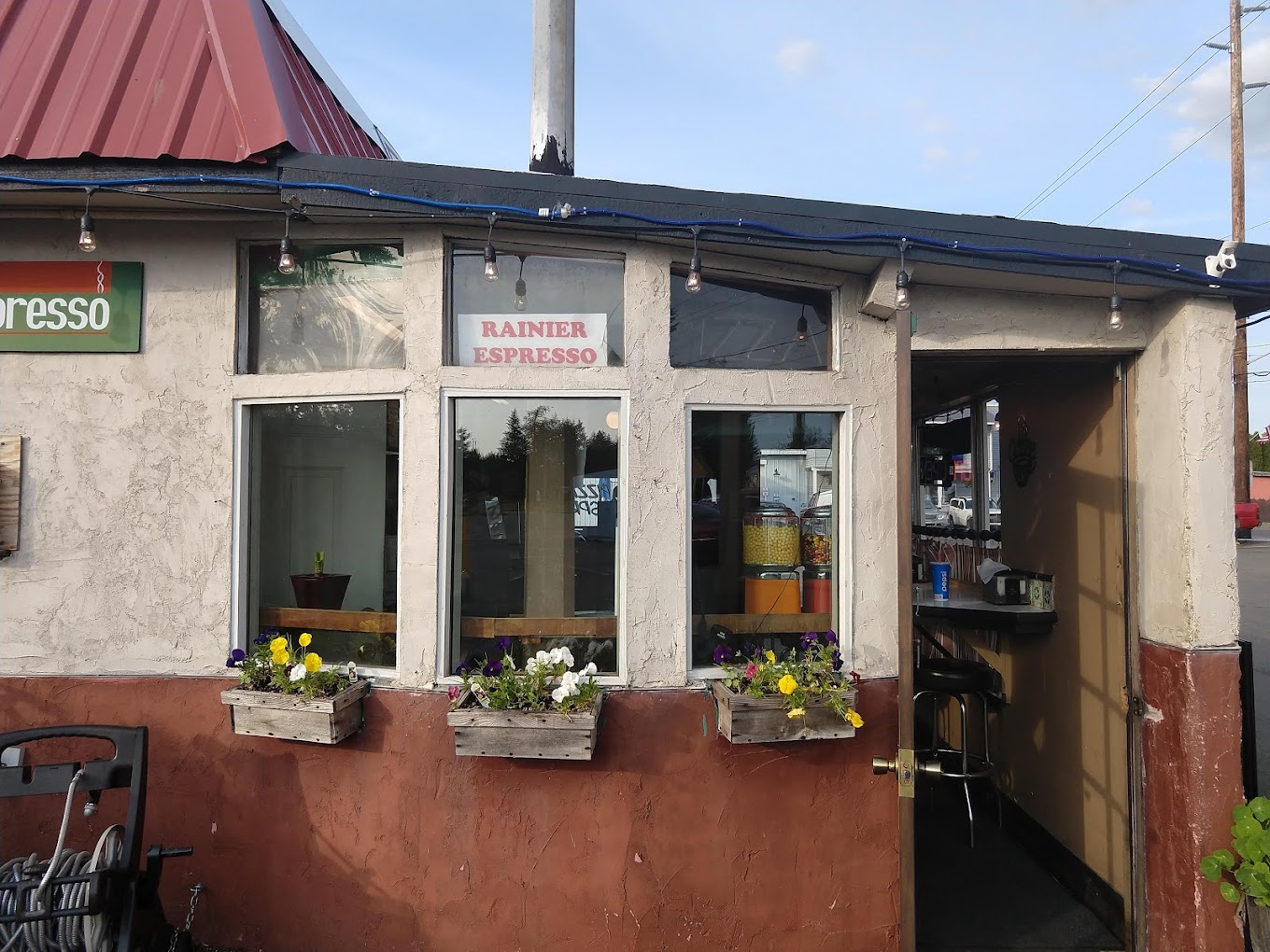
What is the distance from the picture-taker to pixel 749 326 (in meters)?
3.71

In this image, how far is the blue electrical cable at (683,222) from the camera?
326 cm

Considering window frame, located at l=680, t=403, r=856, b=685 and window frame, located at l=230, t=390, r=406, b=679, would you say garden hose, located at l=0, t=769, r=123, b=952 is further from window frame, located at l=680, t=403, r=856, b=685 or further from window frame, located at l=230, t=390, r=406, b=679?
window frame, located at l=680, t=403, r=856, b=685

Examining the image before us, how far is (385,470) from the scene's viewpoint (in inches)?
144

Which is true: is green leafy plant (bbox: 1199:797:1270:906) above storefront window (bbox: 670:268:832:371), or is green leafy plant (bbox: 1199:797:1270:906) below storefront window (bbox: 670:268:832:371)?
below

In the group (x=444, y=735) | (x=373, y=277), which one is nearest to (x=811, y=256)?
(x=373, y=277)

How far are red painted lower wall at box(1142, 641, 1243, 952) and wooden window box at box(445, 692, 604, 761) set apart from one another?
264 centimetres

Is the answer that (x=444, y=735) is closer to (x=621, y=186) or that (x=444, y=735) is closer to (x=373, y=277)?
(x=373, y=277)

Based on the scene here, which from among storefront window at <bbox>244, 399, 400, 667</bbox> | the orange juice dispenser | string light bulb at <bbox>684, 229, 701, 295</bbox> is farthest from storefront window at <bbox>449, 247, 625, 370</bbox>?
the orange juice dispenser

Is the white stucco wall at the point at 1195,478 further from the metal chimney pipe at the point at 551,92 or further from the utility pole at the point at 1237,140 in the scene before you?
the utility pole at the point at 1237,140

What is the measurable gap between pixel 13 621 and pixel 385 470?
6.07 ft

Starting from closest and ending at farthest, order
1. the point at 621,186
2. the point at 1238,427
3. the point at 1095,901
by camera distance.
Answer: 1. the point at 621,186
2. the point at 1095,901
3. the point at 1238,427

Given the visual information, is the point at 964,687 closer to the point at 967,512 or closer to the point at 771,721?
the point at 771,721

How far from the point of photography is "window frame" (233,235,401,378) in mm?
3598

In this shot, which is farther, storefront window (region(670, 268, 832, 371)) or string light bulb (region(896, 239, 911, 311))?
storefront window (region(670, 268, 832, 371))
